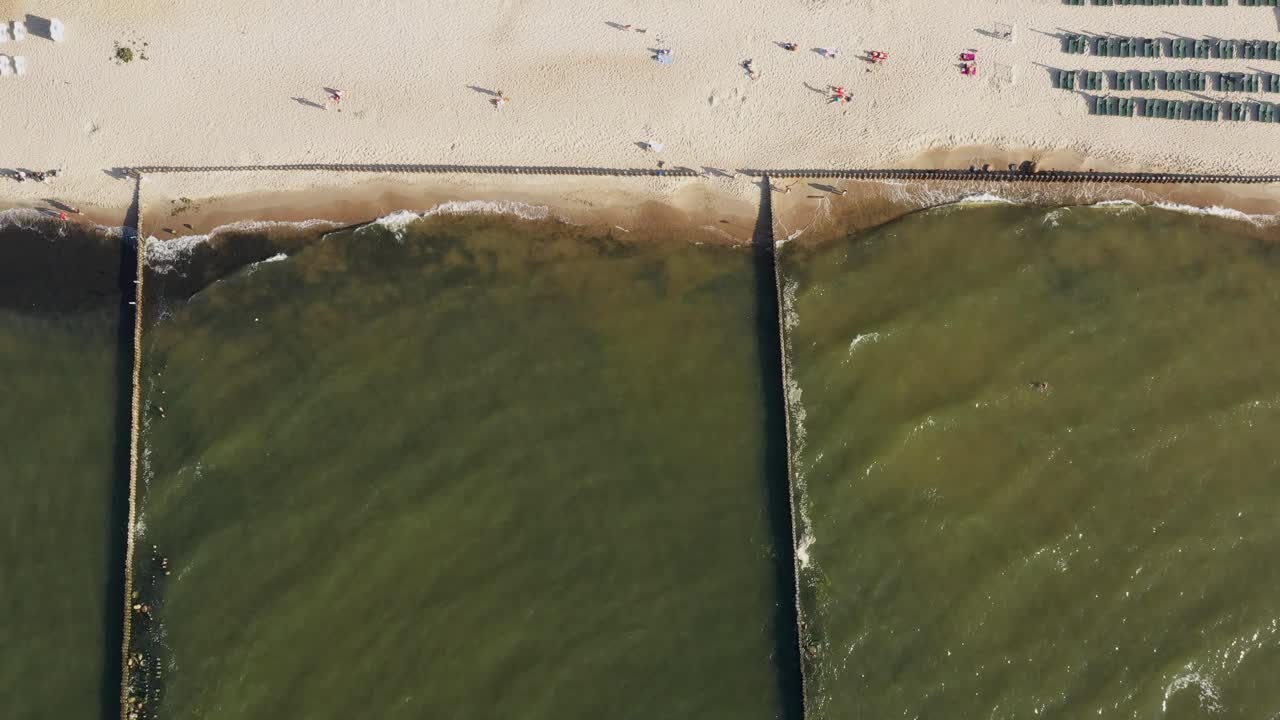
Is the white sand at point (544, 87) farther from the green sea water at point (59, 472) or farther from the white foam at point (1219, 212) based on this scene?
the green sea water at point (59, 472)

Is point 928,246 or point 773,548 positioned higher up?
point 928,246

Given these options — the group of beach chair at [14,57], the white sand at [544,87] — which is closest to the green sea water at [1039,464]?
the white sand at [544,87]

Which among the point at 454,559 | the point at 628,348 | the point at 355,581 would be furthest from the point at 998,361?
the point at 355,581

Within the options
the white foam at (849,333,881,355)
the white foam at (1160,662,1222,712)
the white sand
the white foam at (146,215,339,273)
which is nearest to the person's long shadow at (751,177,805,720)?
the white foam at (849,333,881,355)

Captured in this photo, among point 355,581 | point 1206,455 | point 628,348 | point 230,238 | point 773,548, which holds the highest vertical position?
point 230,238

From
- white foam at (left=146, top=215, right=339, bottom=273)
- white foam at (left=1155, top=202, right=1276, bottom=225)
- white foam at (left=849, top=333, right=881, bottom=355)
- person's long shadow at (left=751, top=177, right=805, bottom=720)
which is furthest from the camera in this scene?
white foam at (left=146, top=215, right=339, bottom=273)

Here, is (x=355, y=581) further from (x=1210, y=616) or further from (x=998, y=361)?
(x=1210, y=616)

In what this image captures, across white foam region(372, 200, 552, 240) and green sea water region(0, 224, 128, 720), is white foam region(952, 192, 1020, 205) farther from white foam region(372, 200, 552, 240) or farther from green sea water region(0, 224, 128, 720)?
green sea water region(0, 224, 128, 720)
